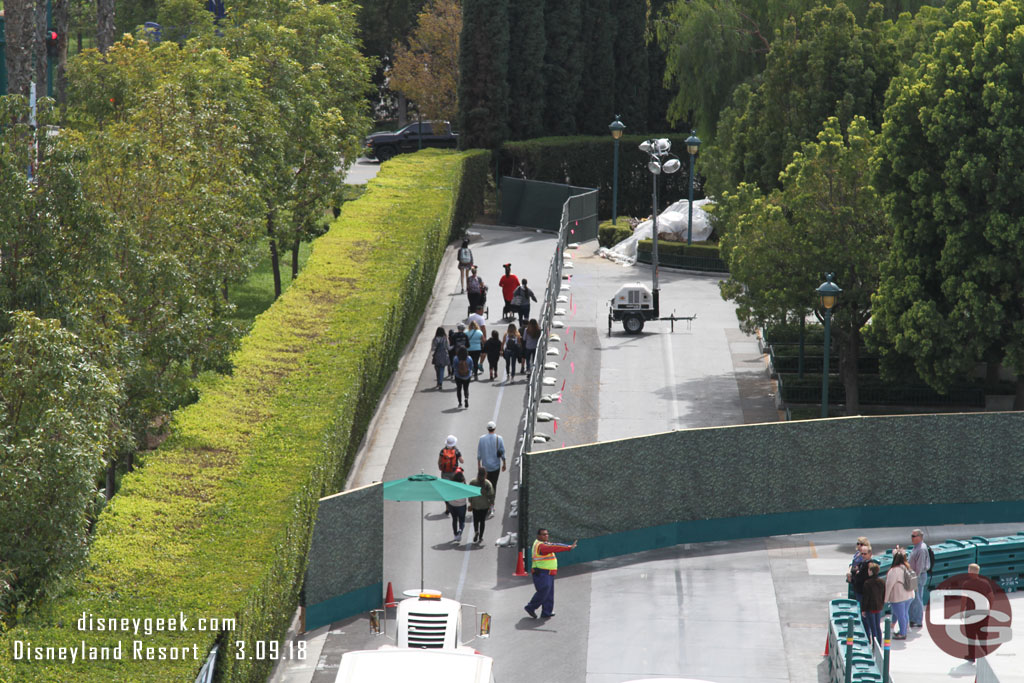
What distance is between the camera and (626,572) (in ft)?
79.8

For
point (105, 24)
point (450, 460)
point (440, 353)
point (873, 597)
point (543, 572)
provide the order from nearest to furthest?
point (873, 597)
point (543, 572)
point (450, 460)
point (440, 353)
point (105, 24)

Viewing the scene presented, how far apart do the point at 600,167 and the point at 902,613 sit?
44365 millimetres

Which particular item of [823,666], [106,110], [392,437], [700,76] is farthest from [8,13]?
[700,76]

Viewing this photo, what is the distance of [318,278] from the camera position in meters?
33.2

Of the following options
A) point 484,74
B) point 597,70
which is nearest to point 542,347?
point 484,74

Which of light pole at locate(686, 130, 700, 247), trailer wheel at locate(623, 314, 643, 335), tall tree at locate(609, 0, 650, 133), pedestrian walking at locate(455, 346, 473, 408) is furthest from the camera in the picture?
tall tree at locate(609, 0, 650, 133)

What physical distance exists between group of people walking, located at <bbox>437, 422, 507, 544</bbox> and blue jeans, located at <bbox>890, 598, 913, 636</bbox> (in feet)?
23.7

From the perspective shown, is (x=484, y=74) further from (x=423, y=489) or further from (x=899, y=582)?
(x=899, y=582)

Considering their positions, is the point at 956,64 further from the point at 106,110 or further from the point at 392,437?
the point at 106,110

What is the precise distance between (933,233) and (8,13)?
21.2 meters

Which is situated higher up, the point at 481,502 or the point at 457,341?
the point at 457,341

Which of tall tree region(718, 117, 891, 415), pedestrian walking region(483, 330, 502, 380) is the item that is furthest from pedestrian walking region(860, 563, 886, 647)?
pedestrian walking region(483, 330, 502, 380)

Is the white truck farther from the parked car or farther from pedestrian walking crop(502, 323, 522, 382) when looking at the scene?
the parked car

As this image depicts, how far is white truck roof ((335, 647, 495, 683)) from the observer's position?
14828mm
